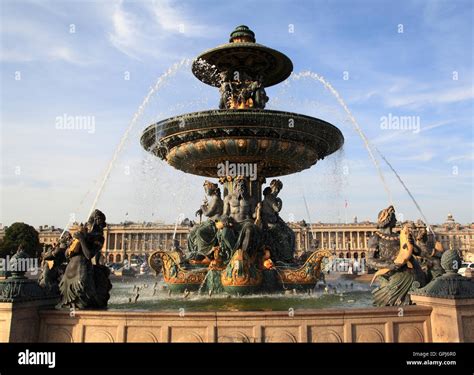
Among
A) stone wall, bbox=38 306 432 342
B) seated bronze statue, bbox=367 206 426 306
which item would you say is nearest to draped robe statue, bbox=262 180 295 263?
seated bronze statue, bbox=367 206 426 306

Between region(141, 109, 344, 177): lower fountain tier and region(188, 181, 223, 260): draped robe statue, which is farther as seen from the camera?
region(188, 181, 223, 260): draped robe statue

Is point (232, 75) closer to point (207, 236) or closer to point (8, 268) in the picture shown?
point (207, 236)

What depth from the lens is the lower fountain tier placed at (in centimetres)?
1098

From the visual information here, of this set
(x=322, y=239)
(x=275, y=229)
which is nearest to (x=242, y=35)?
(x=275, y=229)

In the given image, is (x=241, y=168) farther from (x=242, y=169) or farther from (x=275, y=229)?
(x=275, y=229)

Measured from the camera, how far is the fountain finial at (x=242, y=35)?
1406 cm

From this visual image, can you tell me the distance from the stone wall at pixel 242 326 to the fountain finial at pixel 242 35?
1047cm

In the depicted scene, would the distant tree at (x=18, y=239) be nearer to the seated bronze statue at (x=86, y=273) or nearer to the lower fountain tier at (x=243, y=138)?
the lower fountain tier at (x=243, y=138)

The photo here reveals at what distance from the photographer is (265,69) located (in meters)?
14.4

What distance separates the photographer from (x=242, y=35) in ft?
46.2

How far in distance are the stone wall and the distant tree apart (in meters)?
50.8

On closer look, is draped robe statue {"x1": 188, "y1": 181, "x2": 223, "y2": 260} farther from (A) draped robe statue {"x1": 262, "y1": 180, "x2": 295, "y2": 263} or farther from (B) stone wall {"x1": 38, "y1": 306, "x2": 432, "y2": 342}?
(B) stone wall {"x1": 38, "y1": 306, "x2": 432, "y2": 342}

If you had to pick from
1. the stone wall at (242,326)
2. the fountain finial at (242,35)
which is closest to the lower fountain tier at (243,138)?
the fountain finial at (242,35)
